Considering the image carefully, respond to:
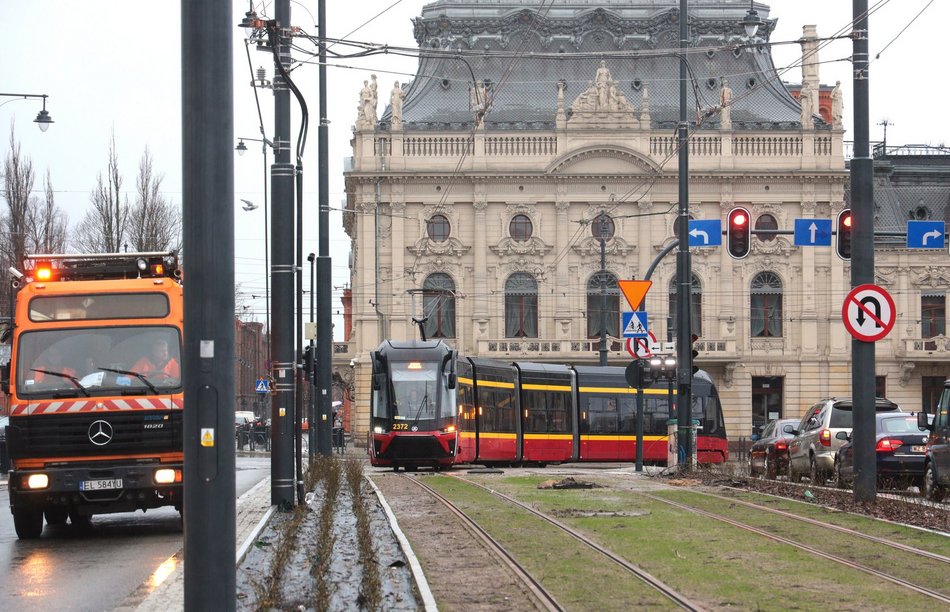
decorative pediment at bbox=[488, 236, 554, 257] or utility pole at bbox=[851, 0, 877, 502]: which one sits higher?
decorative pediment at bbox=[488, 236, 554, 257]

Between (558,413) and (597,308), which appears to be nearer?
(558,413)

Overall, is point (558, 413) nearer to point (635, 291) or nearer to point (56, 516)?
point (635, 291)

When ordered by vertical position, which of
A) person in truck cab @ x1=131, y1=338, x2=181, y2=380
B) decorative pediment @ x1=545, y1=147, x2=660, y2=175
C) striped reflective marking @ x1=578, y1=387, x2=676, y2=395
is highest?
decorative pediment @ x1=545, y1=147, x2=660, y2=175

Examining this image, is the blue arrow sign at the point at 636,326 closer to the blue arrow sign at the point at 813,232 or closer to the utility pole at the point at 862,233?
the blue arrow sign at the point at 813,232

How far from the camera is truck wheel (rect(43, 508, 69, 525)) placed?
701 inches

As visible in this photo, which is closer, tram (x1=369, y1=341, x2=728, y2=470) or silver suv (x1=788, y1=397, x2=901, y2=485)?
silver suv (x1=788, y1=397, x2=901, y2=485)

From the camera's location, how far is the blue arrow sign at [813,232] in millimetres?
25984

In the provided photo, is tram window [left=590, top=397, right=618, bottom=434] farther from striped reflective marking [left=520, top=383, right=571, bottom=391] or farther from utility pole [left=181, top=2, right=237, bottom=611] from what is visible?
utility pole [left=181, top=2, right=237, bottom=611]

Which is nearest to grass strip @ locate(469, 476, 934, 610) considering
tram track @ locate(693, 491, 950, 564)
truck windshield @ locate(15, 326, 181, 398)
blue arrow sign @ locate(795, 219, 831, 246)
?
tram track @ locate(693, 491, 950, 564)

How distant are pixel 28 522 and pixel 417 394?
19.7m

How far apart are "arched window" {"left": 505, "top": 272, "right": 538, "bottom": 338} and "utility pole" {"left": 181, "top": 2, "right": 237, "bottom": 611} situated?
63.6 meters

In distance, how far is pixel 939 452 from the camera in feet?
68.0

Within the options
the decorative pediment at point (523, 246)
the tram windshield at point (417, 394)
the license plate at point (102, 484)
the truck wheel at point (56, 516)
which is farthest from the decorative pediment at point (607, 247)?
the license plate at point (102, 484)

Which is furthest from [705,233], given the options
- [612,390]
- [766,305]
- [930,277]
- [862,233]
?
[930,277]
